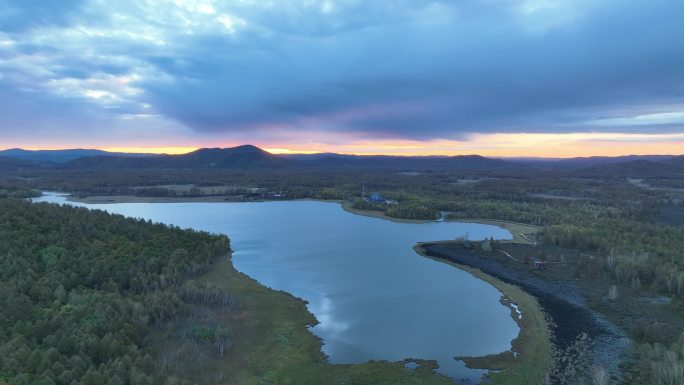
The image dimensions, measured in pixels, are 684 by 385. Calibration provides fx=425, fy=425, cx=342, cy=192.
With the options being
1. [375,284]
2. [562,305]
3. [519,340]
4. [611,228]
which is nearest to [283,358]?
[519,340]

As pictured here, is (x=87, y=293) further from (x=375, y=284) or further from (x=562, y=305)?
(x=562, y=305)

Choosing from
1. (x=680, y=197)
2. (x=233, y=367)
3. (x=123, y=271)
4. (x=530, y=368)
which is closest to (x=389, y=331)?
(x=530, y=368)

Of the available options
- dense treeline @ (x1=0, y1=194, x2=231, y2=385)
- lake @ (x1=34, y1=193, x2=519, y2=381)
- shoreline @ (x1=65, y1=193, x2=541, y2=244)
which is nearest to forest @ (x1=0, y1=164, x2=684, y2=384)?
dense treeline @ (x1=0, y1=194, x2=231, y2=385)

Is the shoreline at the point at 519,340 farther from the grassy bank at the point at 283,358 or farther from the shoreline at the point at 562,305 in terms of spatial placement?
the grassy bank at the point at 283,358

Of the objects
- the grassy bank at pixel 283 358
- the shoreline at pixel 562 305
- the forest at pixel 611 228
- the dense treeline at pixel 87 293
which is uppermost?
the dense treeline at pixel 87 293

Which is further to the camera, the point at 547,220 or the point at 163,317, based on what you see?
the point at 547,220

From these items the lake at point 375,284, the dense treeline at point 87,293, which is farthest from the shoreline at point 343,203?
the dense treeline at point 87,293

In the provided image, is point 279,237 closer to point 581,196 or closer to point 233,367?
point 233,367
